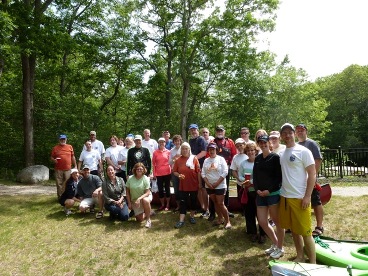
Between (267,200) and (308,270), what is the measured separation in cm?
112

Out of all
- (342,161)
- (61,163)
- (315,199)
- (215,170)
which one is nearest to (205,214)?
(215,170)

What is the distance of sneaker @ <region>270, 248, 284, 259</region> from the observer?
179 inches

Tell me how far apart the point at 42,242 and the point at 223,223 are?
3.53m

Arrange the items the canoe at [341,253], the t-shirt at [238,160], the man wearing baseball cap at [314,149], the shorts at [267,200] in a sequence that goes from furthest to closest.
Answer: the t-shirt at [238,160]
the man wearing baseball cap at [314,149]
the shorts at [267,200]
the canoe at [341,253]

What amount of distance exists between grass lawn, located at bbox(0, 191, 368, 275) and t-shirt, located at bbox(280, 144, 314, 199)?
4.23ft

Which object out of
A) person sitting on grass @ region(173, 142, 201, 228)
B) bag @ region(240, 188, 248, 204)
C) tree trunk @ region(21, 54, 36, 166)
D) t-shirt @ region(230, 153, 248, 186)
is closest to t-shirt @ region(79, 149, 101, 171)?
person sitting on grass @ region(173, 142, 201, 228)

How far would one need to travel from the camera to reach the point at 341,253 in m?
4.29

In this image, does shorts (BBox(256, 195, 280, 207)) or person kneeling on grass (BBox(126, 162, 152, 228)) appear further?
person kneeling on grass (BBox(126, 162, 152, 228))

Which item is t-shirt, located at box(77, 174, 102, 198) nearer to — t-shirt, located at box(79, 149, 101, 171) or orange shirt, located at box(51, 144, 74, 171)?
t-shirt, located at box(79, 149, 101, 171)

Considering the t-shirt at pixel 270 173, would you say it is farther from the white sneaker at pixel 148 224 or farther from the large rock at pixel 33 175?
the large rock at pixel 33 175

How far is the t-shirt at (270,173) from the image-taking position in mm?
4320

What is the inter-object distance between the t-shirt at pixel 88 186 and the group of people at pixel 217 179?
2 cm

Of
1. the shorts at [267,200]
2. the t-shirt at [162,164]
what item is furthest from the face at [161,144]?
the shorts at [267,200]

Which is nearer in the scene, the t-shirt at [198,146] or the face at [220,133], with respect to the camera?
the face at [220,133]
